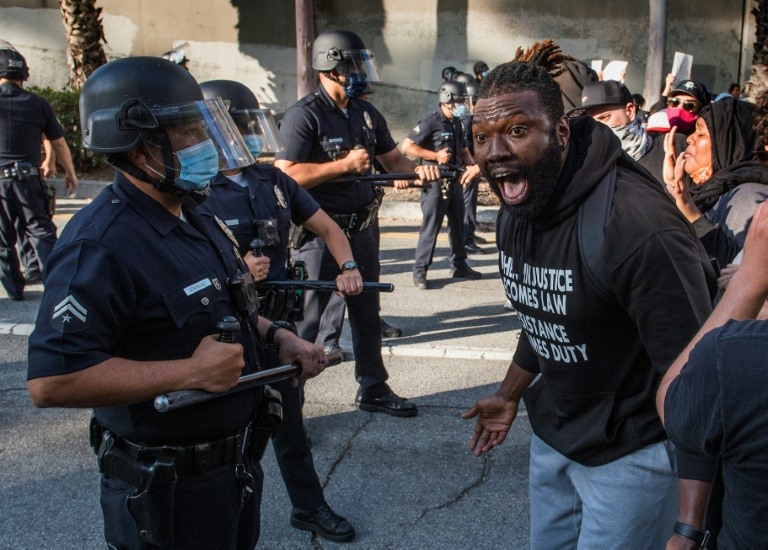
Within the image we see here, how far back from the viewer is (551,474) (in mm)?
2484

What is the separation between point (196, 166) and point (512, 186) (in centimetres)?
91

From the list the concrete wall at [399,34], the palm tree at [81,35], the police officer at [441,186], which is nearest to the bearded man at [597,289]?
the police officer at [441,186]

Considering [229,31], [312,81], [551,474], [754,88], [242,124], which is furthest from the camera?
[229,31]

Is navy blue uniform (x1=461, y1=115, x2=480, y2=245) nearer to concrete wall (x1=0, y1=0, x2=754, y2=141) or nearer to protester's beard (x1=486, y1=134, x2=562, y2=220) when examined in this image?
concrete wall (x1=0, y1=0, x2=754, y2=141)

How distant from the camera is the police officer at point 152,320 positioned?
207cm

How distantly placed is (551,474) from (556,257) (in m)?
0.70

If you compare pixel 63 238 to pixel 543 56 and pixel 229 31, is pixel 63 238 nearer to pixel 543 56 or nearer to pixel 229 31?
pixel 543 56

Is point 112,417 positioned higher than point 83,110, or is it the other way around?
point 83,110

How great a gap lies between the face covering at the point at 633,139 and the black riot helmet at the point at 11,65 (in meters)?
5.42

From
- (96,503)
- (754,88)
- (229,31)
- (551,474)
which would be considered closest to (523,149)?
(551,474)

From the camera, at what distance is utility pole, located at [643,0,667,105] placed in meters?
12.5

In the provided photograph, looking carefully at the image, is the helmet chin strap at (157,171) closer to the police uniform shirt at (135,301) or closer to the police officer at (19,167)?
the police uniform shirt at (135,301)

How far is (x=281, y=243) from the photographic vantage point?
3904 mm

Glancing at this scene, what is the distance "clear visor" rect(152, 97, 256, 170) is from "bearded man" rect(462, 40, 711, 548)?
0.78m
